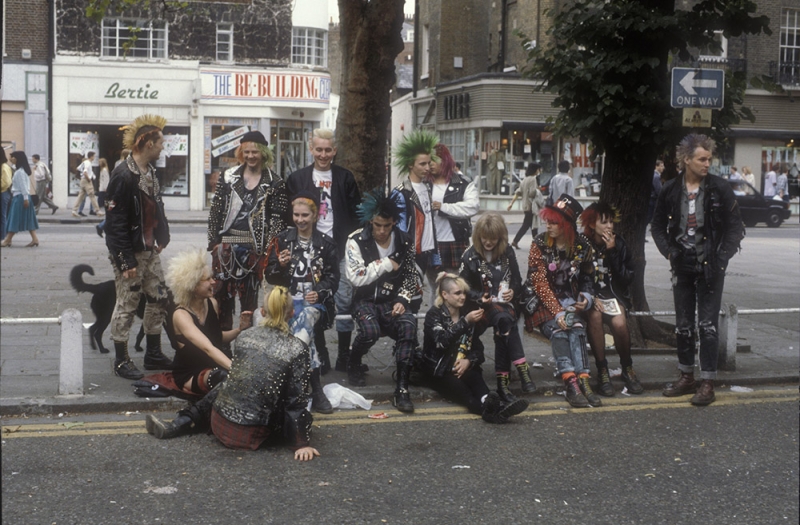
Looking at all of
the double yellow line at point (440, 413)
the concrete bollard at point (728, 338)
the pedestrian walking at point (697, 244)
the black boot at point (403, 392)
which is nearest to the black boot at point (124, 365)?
the double yellow line at point (440, 413)

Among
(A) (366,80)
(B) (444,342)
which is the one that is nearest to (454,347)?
(B) (444,342)

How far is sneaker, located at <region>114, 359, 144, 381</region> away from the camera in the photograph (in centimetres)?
772

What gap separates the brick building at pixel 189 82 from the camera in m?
32.9

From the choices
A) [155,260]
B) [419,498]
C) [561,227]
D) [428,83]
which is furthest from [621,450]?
[428,83]

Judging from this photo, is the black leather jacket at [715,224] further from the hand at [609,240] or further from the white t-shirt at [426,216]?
the white t-shirt at [426,216]

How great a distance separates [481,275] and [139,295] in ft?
9.10

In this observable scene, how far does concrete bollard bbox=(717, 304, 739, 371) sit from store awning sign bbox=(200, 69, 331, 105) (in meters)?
27.8

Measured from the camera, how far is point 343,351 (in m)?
8.20

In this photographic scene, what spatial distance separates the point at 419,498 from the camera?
530cm

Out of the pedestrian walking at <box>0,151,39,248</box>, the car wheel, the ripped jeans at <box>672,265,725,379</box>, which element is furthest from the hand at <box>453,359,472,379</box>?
the car wheel

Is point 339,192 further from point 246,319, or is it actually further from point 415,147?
point 246,319

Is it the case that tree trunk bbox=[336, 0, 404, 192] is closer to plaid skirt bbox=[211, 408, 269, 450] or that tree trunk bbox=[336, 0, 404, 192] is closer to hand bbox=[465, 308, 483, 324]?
hand bbox=[465, 308, 483, 324]

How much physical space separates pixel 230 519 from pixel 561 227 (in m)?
3.83

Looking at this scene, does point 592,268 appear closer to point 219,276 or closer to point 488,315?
point 488,315
